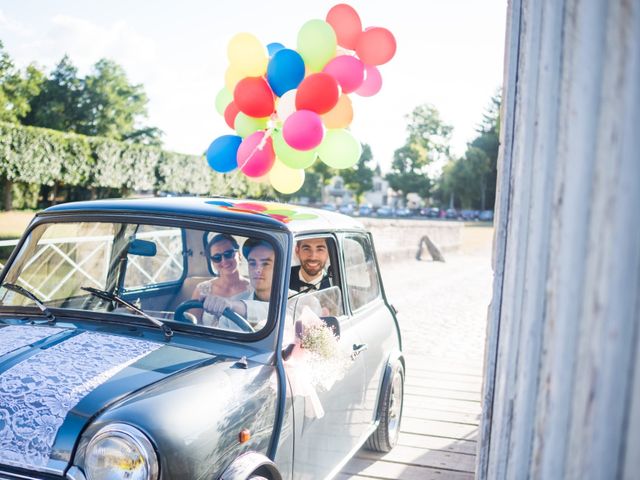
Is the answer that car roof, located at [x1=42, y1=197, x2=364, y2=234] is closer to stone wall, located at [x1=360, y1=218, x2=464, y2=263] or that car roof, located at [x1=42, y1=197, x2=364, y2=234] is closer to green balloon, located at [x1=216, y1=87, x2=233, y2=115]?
green balloon, located at [x1=216, y1=87, x2=233, y2=115]

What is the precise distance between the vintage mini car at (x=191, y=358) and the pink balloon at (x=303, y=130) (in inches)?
29.8

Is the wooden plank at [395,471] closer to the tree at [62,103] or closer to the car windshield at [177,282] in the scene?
the car windshield at [177,282]

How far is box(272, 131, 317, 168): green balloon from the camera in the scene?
4926 mm

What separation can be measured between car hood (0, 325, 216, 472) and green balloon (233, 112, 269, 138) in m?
2.78

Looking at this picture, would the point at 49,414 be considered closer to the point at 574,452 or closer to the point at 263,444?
the point at 263,444

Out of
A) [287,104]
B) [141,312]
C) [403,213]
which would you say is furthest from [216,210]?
[403,213]

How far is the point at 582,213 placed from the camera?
1.38 meters

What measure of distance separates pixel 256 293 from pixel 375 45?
9.91 ft

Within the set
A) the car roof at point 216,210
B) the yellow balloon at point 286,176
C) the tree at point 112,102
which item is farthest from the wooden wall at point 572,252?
the tree at point 112,102

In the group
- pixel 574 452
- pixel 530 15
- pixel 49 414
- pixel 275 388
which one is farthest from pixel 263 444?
pixel 530 15

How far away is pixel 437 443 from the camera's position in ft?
16.7

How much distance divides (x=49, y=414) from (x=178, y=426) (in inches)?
19.4

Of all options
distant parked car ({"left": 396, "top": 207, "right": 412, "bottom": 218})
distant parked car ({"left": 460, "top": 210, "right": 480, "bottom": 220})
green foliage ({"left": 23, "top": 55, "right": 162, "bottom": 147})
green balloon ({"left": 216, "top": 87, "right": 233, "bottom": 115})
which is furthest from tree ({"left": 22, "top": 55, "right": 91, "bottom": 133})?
green balloon ({"left": 216, "top": 87, "right": 233, "bottom": 115})

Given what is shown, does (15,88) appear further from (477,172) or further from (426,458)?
(426,458)
